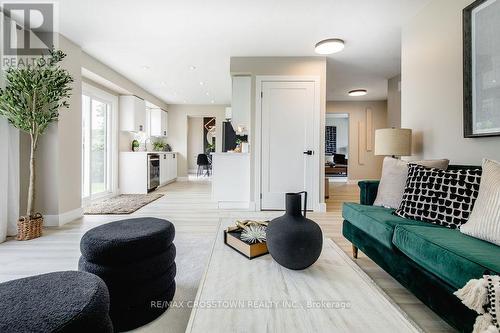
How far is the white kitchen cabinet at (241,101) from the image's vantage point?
13.2 feet

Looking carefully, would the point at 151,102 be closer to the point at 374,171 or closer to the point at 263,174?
the point at 263,174

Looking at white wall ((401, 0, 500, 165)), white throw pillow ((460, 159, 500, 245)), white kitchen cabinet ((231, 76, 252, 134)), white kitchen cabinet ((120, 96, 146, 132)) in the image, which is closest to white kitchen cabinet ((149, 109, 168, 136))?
white kitchen cabinet ((120, 96, 146, 132))

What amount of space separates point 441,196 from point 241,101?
10.5ft

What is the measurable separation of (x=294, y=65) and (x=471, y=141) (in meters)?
2.62

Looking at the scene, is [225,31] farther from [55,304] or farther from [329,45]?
[55,304]

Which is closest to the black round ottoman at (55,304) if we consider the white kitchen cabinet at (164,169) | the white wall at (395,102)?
the white wall at (395,102)

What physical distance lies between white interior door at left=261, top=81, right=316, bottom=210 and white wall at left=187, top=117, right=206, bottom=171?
659cm

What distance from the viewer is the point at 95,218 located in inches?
136

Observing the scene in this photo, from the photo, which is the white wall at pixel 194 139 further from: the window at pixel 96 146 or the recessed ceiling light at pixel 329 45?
the recessed ceiling light at pixel 329 45

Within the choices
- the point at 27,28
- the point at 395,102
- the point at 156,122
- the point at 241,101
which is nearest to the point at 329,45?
the point at 241,101

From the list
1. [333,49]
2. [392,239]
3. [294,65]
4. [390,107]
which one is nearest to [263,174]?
[294,65]

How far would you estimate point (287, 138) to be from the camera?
3857 mm

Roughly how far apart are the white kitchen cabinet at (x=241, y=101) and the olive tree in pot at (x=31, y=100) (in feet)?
7.64

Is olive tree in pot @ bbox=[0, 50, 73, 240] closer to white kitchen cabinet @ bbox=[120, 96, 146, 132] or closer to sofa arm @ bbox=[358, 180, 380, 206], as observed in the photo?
white kitchen cabinet @ bbox=[120, 96, 146, 132]
